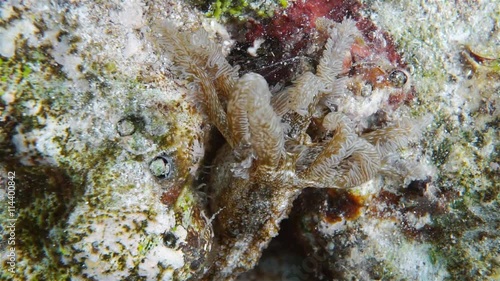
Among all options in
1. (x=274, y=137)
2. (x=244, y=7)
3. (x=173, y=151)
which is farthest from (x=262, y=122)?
(x=244, y=7)

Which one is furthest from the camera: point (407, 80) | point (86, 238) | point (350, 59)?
point (407, 80)

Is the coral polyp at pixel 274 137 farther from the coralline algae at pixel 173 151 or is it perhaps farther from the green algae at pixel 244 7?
the green algae at pixel 244 7

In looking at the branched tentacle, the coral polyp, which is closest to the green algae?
the coral polyp

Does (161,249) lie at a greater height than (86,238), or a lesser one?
lesser

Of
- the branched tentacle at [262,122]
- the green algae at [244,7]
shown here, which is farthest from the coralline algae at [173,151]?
the branched tentacle at [262,122]

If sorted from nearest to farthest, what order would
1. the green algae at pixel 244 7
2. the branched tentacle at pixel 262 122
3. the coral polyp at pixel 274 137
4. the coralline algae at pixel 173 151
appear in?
1. the branched tentacle at pixel 262 122
2. the coralline algae at pixel 173 151
3. the coral polyp at pixel 274 137
4. the green algae at pixel 244 7


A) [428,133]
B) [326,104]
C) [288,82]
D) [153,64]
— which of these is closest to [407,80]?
[428,133]

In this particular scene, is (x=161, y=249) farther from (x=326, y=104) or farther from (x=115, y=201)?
(x=326, y=104)

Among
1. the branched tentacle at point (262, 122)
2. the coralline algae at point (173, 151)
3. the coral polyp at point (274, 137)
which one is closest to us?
the branched tentacle at point (262, 122)
